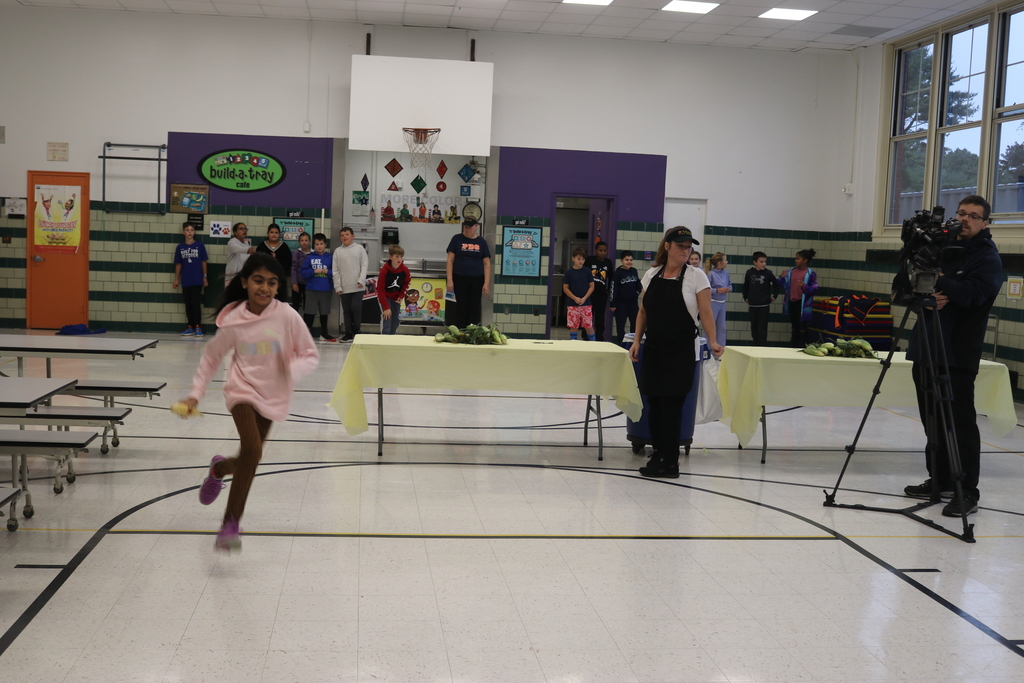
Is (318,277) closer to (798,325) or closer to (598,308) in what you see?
(598,308)

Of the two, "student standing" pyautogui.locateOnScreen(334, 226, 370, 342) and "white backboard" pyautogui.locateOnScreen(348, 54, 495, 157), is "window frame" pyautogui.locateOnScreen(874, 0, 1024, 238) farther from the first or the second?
"student standing" pyautogui.locateOnScreen(334, 226, 370, 342)

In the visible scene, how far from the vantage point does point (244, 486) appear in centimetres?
388

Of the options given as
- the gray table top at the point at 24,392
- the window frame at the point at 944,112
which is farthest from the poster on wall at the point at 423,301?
the gray table top at the point at 24,392

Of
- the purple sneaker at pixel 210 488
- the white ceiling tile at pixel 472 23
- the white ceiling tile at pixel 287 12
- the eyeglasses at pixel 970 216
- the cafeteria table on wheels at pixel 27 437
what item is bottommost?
the purple sneaker at pixel 210 488

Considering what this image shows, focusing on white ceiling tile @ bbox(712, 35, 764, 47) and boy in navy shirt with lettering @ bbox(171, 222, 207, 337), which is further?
white ceiling tile @ bbox(712, 35, 764, 47)

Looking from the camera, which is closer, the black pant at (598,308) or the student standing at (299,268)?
the black pant at (598,308)

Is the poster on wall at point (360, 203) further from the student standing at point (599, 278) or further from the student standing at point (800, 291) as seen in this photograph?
the student standing at point (800, 291)

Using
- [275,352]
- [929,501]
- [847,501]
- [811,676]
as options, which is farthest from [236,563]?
[929,501]

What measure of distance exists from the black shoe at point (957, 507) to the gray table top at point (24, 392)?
15.3ft

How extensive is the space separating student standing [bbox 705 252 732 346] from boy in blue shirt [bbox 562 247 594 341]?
1819 mm

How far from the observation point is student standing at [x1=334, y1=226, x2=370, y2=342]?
12633mm

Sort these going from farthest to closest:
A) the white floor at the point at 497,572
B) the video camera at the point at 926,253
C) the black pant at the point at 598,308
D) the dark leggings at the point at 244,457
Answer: the black pant at the point at 598,308, the video camera at the point at 926,253, the dark leggings at the point at 244,457, the white floor at the point at 497,572

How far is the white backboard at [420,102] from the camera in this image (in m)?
12.8

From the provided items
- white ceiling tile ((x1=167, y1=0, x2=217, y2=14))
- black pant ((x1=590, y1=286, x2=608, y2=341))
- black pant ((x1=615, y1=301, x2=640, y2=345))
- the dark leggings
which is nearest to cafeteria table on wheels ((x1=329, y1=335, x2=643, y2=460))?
the dark leggings
